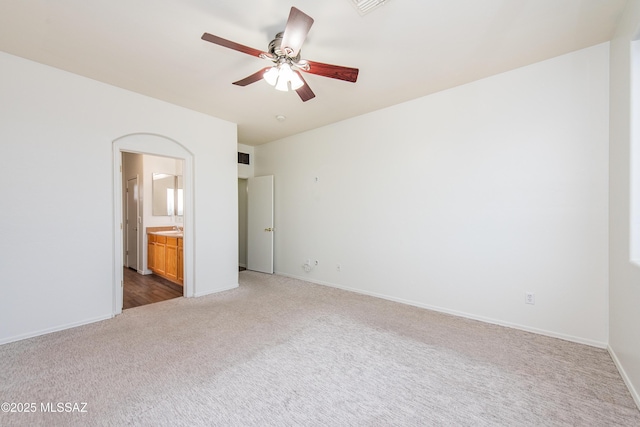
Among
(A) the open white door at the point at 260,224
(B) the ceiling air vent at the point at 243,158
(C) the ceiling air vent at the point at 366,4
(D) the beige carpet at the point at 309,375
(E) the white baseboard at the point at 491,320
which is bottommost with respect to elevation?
(D) the beige carpet at the point at 309,375

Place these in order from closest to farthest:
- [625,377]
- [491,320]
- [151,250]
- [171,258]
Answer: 1. [625,377]
2. [491,320]
3. [171,258]
4. [151,250]

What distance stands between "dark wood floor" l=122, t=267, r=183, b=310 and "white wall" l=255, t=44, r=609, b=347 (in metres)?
2.53

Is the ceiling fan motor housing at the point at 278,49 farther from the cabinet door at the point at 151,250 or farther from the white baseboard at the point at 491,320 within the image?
the cabinet door at the point at 151,250

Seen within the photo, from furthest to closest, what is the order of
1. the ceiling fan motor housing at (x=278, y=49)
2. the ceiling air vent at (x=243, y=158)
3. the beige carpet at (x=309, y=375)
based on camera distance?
1. the ceiling air vent at (x=243, y=158)
2. the ceiling fan motor housing at (x=278, y=49)
3. the beige carpet at (x=309, y=375)

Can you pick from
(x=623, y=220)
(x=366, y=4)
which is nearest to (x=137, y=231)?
(x=366, y=4)

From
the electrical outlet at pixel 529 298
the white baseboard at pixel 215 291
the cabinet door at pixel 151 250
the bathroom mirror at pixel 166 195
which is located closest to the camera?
the electrical outlet at pixel 529 298

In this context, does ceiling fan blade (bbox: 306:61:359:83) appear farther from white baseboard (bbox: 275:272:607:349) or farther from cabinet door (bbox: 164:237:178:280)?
cabinet door (bbox: 164:237:178:280)

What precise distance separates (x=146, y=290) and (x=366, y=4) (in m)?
4.70

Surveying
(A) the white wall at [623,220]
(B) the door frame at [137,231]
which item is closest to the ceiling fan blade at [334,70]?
(A) the white wall at [623,220]

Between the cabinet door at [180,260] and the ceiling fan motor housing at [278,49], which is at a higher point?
the ceiling fan motor housing at [278,49]

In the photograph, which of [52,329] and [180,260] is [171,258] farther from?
[52,329]

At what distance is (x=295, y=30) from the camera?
1795 millimetres

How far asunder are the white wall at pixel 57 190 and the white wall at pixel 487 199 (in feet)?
9.61

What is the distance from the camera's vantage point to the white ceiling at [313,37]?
1.96m
